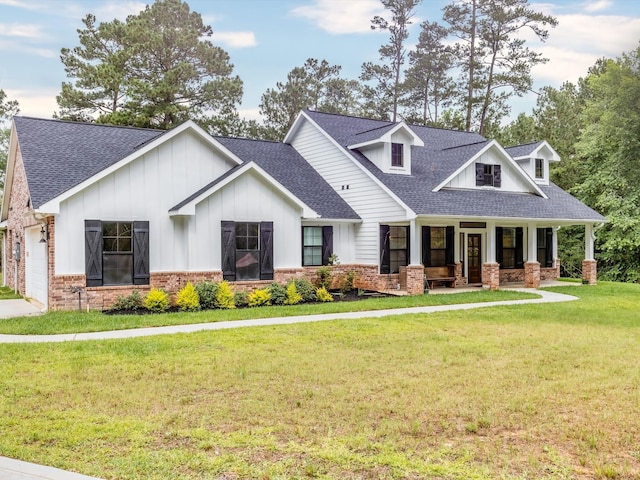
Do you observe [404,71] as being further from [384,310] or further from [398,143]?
[384,310]

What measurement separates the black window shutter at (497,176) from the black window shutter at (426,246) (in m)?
3.42

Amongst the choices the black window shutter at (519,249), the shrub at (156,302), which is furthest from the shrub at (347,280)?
the black window shutter at (519,249)

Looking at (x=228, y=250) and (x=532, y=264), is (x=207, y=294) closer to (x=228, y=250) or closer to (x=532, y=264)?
(x=228, y=250)

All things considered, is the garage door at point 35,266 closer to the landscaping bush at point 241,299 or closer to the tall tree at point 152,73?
the landscaping bush at point 241,299

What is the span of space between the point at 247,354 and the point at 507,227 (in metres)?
16.5

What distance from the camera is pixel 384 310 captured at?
14.4 metres

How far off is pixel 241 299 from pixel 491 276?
30.0 ft

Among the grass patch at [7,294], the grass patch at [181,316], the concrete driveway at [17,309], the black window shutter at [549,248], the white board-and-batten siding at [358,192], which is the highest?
the white board-and-batten siding at [358,192]

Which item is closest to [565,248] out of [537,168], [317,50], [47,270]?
[537,168]

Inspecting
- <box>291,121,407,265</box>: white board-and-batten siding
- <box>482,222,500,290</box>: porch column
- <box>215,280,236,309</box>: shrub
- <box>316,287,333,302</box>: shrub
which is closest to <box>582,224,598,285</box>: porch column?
<box>482,222,500,290</box>: porch column

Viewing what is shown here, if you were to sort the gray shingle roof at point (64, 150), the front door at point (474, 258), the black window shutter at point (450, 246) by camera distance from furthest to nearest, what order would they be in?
the front door at point (474, 258), the black window shutter at point (450, 246), the gray shingle roof at point (64, 150)

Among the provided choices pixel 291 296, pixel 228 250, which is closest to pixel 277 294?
pixel 291 296

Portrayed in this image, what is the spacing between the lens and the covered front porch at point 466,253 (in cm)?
1892

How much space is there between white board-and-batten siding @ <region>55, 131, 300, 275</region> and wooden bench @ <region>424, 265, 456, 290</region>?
5941 millimetres
